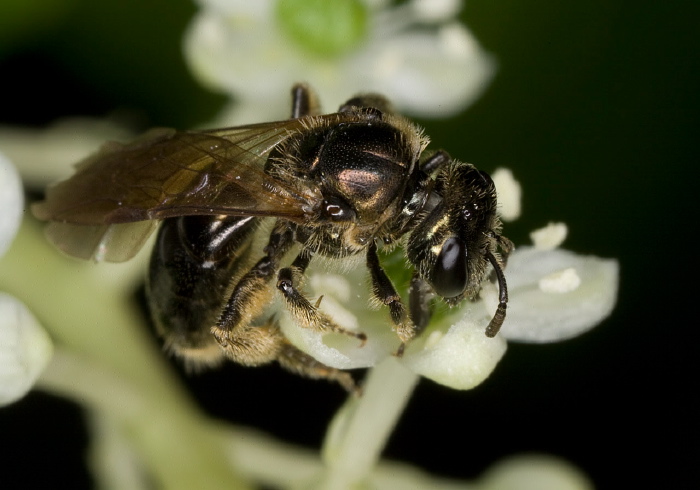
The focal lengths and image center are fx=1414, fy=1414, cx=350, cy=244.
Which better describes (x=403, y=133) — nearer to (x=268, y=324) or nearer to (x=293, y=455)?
(x=268, y=324)

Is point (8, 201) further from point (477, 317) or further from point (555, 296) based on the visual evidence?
point (555, 296)

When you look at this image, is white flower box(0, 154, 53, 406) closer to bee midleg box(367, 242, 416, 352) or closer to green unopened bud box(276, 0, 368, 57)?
bee midleg box(367, 242, 416, 352)

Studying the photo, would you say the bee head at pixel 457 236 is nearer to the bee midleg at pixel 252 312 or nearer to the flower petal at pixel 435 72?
the bee midleg at pixel 252 312

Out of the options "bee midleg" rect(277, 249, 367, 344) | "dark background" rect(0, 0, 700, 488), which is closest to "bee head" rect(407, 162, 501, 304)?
"bee midleg" rect(277, 249, 367, 344)

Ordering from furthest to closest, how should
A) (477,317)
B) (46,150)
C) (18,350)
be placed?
(46,150), (477,317), (18,350)

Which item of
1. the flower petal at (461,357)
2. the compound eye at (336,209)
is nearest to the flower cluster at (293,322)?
the flower petal at (461,357)

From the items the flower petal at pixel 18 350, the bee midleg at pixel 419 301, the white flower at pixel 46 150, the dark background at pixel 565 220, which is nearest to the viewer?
the flower petal at pixel 18 350

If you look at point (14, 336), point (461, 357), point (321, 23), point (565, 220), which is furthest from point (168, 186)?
point (565, 220)
